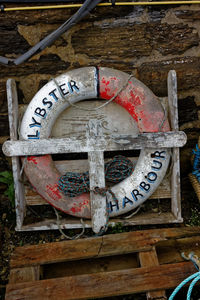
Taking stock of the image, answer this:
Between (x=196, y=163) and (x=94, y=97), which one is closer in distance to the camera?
(x=94, y=97)

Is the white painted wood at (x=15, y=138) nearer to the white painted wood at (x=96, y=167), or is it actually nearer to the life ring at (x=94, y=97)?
the life ring at (x=94, y=97)

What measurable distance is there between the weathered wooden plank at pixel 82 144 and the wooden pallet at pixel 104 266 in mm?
457

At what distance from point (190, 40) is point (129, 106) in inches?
21.4

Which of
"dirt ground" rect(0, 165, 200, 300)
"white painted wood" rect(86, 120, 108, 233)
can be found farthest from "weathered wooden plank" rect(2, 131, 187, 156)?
"dirt ground" rect(0, 165, 200, 300)

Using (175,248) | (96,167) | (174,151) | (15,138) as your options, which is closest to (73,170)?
(96,167)

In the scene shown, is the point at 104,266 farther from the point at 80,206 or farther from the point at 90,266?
the point at 80,206

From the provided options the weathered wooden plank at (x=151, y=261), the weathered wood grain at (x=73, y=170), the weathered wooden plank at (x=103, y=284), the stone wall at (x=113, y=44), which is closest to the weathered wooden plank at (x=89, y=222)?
the weathered wood grain at (x=73, y=170)

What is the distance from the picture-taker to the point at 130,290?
123 centimetres

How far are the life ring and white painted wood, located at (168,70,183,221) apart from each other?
1.9 inches

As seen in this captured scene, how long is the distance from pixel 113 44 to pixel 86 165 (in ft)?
2.34

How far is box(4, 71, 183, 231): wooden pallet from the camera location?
163 centimetres

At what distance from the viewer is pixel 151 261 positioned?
4.42 feet

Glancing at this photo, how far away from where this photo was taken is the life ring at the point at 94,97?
156cm

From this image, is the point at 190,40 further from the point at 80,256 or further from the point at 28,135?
the point at 80,256
